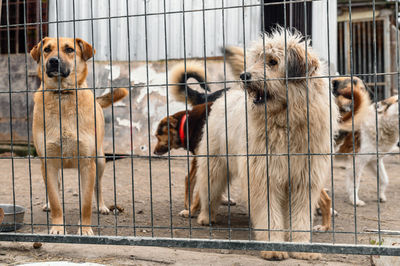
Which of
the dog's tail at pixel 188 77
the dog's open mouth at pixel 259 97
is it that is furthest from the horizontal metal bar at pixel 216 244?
the dog's tail at pixel 188 77

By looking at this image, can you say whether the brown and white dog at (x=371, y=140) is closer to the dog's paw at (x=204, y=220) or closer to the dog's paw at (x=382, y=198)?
the dog's paw at (x=382, y=198)

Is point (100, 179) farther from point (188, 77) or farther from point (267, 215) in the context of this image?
point (267, 215)

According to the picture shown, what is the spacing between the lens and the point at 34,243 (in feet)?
10.6

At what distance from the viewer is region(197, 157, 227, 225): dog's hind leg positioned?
4.29 meters

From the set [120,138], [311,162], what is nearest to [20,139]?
[120,138]

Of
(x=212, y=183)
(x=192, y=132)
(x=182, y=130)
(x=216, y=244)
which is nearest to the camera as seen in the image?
(x=216, y=244)

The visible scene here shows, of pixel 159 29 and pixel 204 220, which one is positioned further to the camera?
pixel 159 29

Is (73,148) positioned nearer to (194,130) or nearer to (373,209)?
(194,130)

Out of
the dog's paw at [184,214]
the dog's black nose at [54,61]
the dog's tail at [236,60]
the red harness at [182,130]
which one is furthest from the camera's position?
the red harness at [182,130]

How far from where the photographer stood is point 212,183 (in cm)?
430

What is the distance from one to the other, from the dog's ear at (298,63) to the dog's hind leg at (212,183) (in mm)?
1292

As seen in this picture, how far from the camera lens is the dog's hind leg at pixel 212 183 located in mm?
4289

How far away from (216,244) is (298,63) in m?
1.43

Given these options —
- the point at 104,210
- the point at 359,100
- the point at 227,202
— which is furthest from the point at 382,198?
the point at 104,210
